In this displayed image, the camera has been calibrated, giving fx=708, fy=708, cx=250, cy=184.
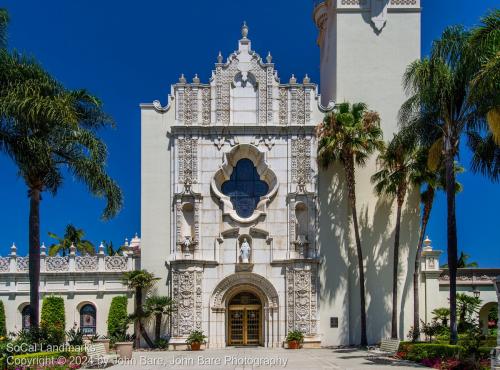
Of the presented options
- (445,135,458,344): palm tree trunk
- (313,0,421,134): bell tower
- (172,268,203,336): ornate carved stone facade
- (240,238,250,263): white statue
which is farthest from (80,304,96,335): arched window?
(445,135,458,344): palm tree trunk

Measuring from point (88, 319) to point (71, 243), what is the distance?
2645cm

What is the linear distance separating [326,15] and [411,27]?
5651 millimetres

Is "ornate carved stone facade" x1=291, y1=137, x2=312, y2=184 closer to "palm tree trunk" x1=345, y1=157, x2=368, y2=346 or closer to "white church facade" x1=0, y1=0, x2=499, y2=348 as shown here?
"white church facade" x1=0, y1=0, x2=499, y2=348

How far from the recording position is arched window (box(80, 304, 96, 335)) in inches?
1404

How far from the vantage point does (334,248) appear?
113 ft

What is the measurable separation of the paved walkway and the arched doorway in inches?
79.6

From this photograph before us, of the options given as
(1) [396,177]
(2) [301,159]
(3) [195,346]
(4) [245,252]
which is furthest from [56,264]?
(1) [396,177]

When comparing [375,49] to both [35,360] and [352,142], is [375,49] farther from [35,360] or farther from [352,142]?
[35,360]

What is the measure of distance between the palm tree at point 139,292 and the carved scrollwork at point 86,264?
9.55ft

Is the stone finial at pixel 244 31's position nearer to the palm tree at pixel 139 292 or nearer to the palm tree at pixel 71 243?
the palm tree at pixel 139 292

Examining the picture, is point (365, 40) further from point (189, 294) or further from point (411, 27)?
point (189, 294)

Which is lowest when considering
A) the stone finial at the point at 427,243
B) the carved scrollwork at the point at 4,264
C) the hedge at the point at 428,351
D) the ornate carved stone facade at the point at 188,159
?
the hedge at the point at 428,351

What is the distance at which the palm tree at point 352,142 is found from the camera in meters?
32.9

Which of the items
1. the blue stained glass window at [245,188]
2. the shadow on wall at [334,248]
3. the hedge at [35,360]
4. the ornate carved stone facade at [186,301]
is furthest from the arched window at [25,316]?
the shadow on wall at [334,248]
